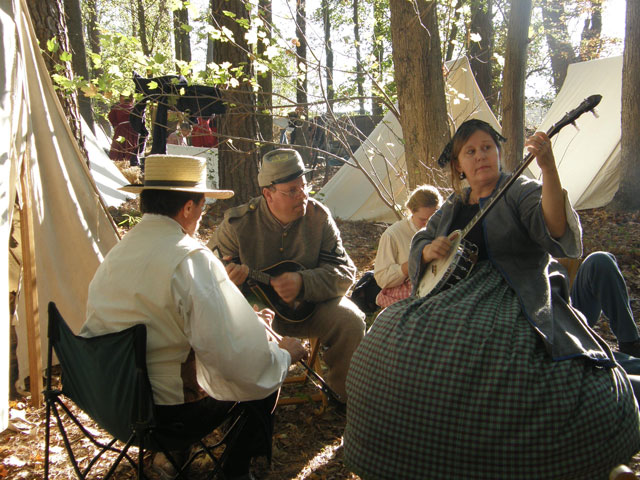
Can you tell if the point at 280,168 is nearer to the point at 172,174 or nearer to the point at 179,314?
the point at 172,174

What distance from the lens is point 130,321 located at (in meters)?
1.94

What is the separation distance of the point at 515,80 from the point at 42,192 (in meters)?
5.09

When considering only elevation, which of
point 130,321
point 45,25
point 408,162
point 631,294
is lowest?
point 631,294

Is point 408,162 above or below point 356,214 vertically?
above

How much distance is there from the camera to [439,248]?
2.42 metres

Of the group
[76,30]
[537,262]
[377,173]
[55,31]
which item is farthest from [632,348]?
[76,30]

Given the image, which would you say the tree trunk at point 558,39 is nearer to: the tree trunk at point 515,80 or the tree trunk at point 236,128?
the tree trunk at point 515,80

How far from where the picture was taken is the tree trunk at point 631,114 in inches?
299

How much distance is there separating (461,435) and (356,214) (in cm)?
664

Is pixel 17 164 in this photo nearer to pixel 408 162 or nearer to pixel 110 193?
pixel 408 162

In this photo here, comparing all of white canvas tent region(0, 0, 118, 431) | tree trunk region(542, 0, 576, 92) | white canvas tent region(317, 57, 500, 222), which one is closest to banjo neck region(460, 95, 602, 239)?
white canvas tent region(0, 0, 118, 431)

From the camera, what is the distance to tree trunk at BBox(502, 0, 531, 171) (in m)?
6.01

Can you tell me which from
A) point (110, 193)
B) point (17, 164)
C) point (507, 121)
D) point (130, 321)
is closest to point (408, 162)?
point (507, 121)

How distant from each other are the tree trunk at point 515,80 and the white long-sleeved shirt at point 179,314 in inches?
189
